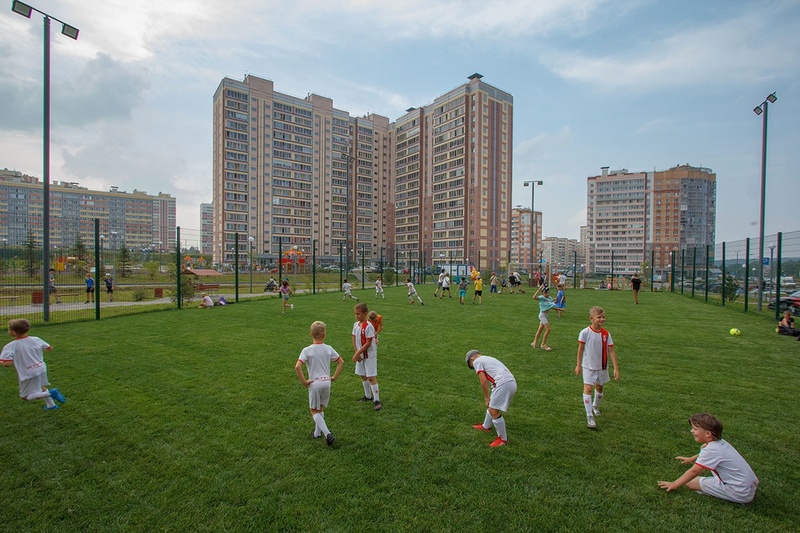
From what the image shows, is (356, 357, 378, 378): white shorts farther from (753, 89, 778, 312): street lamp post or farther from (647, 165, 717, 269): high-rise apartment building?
(647, 165, 717, 269): high-rise apartment building

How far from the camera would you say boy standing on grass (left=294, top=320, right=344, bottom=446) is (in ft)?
15.2

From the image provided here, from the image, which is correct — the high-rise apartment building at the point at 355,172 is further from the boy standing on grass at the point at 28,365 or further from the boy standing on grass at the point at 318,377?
the boy standing on grass at the point at 318,377

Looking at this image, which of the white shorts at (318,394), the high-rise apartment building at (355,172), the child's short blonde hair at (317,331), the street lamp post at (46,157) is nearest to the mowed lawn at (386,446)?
the white shorts at (318,394)

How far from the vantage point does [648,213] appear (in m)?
116

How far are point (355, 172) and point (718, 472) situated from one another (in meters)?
108

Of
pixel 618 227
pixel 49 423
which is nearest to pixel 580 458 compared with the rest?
pixel 49 423

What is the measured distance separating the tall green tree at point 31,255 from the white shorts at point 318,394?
14314mm

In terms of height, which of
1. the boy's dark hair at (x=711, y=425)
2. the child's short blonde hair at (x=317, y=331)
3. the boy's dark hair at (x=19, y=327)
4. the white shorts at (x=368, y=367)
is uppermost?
the child's short blonde hair at (x=317, y=331)

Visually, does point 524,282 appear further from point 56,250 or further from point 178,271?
point 56,250

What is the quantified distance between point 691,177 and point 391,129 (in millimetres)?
86217

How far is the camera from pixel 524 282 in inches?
1619

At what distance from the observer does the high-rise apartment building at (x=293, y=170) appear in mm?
86438

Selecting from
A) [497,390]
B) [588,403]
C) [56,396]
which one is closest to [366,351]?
[497,390]

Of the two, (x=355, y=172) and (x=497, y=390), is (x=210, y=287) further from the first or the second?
(x=355, y=172)
